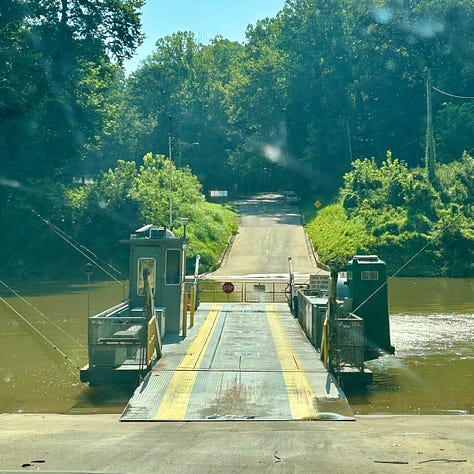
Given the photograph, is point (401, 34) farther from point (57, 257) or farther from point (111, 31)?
point (57, 257)

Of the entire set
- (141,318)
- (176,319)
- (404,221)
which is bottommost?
(176,319)

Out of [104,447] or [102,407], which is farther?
[102,407]

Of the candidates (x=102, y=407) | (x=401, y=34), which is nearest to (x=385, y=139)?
(x=401, y=34)

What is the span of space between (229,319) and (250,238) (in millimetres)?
41863

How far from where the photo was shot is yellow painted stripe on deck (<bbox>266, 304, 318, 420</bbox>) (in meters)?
15.3

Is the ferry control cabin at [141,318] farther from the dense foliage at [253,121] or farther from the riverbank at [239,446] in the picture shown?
the dense foliage at [253,121]

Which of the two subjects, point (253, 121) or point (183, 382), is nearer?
point (183, 382)

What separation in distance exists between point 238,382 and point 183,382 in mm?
1231

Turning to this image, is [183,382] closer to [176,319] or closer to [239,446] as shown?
[239,446]

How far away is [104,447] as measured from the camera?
474 inches

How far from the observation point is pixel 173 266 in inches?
945

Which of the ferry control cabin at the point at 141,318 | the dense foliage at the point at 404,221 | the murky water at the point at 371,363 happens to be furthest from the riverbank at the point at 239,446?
the dense foliage at the point at 404,221

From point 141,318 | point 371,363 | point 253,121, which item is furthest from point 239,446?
point 253,121

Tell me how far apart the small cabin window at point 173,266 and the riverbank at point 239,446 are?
361 inches
